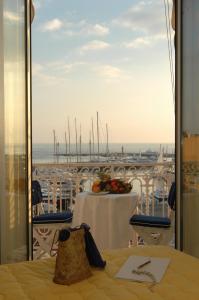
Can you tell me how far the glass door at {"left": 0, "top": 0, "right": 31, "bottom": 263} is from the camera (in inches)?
99.5

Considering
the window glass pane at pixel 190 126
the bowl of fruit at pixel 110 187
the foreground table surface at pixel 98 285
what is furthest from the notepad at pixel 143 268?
the bowl of fruit at pixel 110 187

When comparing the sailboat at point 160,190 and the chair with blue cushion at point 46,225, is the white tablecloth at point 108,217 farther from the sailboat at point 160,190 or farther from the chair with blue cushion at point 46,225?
the sailboat at point 160,190

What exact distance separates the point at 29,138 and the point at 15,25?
848 millimetres

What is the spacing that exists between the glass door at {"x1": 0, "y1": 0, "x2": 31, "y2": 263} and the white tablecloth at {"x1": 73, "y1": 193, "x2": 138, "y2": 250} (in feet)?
3.07

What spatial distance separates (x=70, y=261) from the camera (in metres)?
1.54

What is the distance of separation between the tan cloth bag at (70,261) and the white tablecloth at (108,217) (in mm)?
1995

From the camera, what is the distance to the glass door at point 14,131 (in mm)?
2527

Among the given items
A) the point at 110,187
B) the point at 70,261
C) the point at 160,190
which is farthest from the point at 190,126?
the point at 160,190

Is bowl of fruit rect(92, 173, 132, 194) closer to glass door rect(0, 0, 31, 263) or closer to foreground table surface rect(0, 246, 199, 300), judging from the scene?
glass door rect(0, 0, 31, 263)

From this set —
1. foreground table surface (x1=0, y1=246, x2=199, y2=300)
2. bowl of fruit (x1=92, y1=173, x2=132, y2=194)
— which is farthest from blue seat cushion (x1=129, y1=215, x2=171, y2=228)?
foreground table surface (x1=0, y1=246, x2=199, y2=300)

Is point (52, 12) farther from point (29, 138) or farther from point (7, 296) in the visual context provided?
point (7, 296)

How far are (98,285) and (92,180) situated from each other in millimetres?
3308

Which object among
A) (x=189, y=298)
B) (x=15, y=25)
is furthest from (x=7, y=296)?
(x=15, y=25)

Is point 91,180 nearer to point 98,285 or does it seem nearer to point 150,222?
point 150,222
